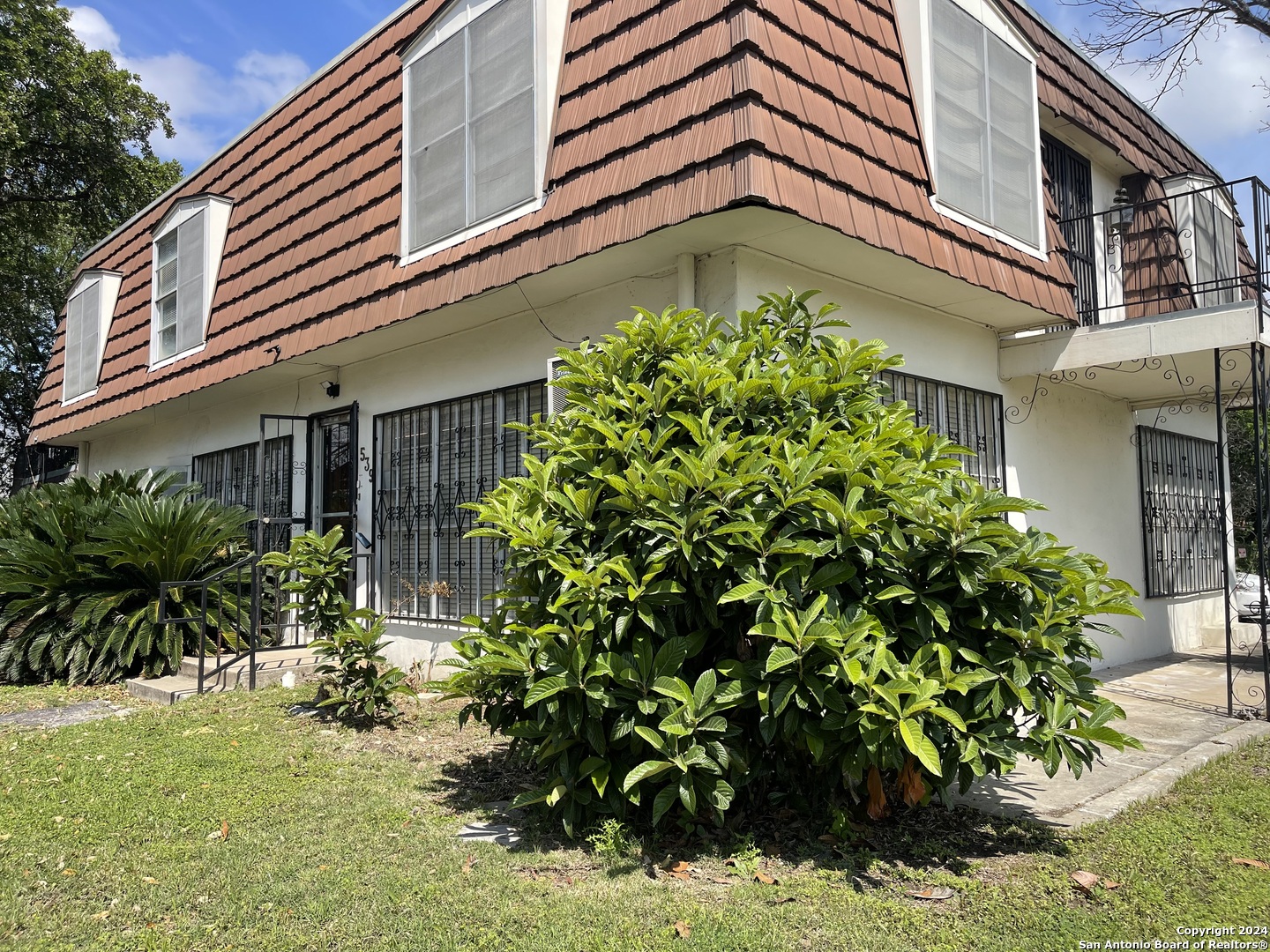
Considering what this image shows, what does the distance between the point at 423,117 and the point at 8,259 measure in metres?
18.5

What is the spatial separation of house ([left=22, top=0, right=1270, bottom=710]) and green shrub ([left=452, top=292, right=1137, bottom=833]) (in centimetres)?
147

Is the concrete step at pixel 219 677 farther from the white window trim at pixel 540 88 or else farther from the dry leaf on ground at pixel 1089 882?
the dry leaf on ground at pixel 1089 882

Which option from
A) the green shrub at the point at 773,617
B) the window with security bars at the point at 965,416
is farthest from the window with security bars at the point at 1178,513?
the green shrub at the point at 773,617

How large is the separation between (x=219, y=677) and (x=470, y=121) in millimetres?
5083

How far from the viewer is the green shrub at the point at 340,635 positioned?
19.3 feet

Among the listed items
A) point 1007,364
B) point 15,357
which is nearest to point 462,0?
point 1007,364

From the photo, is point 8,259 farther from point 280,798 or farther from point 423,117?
point 280,798

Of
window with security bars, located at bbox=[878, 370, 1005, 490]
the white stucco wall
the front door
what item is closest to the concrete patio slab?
the front door

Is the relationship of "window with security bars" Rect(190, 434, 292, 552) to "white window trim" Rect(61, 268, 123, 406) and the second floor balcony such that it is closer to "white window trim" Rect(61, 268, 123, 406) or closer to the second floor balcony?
"white window trim" Rect(61, 268, 123, 406)

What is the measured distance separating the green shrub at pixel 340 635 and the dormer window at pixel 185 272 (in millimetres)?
4765

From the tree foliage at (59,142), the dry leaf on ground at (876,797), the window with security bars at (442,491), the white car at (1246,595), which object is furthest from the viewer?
the tree foliage at (59,142)

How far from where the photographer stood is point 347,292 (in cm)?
745

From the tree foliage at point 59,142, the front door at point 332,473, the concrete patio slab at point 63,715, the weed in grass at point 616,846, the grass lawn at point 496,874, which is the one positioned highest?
the tree foliage at point 59,142

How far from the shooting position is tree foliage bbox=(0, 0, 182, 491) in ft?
53.6
